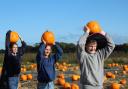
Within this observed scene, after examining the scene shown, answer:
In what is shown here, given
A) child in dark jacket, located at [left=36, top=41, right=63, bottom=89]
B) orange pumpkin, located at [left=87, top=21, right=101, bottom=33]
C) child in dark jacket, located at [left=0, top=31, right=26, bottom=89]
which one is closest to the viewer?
orange pumpkin, located at [left=87, top=21, right=101, bottom=33]

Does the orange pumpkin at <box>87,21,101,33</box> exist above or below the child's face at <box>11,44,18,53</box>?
above

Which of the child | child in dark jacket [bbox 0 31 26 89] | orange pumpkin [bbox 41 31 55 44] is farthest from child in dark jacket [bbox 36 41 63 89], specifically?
the child

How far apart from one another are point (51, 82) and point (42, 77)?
0.22 meters

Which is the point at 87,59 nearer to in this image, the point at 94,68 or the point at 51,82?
the point at 94,68

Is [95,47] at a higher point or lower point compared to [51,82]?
higher

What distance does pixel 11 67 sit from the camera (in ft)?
35.9

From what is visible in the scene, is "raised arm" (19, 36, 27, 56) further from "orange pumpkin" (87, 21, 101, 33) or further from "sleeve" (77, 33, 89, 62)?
"sleeve" (77, 33, 89, 62)

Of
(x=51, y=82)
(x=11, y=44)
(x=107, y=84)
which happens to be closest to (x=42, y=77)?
(x=51, y=82)

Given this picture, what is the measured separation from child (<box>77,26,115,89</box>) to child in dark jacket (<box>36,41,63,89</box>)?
1684 millimetres

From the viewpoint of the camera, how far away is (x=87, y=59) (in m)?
8.17

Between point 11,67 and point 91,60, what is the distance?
3.27 meters

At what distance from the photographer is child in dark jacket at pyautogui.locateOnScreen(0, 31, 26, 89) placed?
10.8 meters

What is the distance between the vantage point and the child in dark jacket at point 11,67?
35.5 ft

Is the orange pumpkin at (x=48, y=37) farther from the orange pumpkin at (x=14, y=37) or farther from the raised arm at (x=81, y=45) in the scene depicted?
the raised arm at (x=81, y=45)
